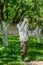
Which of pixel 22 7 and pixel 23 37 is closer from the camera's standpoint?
pixel 23 37

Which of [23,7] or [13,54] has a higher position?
[23,7]

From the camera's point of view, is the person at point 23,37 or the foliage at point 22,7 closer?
the person at point 23,37

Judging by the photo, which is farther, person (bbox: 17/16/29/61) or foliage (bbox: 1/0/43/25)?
foliage (bbox: 1/0/43/25)

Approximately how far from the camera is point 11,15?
72.5ft

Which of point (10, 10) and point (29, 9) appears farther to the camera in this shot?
point (10, 10)

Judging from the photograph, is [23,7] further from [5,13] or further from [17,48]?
[17,48]

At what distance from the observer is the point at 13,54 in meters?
22.2

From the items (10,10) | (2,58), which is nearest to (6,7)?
(10,10)

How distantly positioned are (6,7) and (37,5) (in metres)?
2.51

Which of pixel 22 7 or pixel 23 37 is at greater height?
pixel 22 7

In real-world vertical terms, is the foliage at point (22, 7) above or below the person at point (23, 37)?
above

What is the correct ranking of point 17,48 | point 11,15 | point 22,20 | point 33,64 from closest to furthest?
point 33,64 < point 22,20 < point 11,15 < point 17,48

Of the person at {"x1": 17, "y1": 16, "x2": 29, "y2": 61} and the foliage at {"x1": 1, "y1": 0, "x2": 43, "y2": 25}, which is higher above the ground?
the foliage at {"x1": 1, "y1": 0, "x2": 43, "y2": 25}

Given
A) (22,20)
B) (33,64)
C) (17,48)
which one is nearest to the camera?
(33,64)
